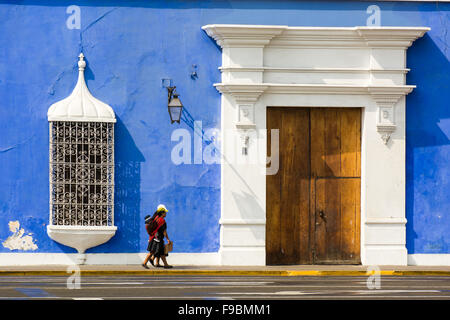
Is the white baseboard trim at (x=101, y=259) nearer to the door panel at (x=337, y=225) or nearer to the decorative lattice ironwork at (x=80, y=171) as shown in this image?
the decorative lattice ironwork at (x=80, y=171)

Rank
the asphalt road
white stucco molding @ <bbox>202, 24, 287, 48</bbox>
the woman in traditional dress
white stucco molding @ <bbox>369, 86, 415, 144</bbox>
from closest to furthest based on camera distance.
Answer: the asphalt road
the woman in traditional dress
white stucco molding @ <bbox>202, 24, 287, 48</bbox>
white stucco molding @ <bbox>369, 86, 415, 144</bbox>

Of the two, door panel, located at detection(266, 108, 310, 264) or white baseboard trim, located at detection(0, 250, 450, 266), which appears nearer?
white baseboard trim, located at detection(0, 250, 450, 266)

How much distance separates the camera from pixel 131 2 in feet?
53.2

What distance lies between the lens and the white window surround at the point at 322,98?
16.1 meters

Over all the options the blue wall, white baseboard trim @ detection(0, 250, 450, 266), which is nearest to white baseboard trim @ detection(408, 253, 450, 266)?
the blue wall

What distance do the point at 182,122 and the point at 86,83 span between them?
1.84 m

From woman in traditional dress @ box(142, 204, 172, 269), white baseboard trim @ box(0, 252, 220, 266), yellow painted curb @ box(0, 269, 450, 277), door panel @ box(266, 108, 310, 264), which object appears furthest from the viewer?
door panel @ box(266, 108, 310, 264)

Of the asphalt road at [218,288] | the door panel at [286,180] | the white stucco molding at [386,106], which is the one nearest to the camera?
the asphalt road at [218,288]

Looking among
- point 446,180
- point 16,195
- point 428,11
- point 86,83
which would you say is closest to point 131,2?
point 86,83

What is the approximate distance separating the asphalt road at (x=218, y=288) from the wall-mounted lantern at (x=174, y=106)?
2.94 meters

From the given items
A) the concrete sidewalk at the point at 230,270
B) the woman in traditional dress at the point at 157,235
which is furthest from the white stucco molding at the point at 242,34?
the concrete sidewalk at the point at 230,270

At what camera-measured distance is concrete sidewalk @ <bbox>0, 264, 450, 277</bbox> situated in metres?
15.3

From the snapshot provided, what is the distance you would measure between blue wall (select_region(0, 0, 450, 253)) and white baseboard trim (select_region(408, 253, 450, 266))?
2.52m

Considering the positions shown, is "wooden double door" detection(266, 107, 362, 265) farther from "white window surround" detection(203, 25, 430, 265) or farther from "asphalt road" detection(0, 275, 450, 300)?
"asphalt road" detection(0, 275, 450, 300)
